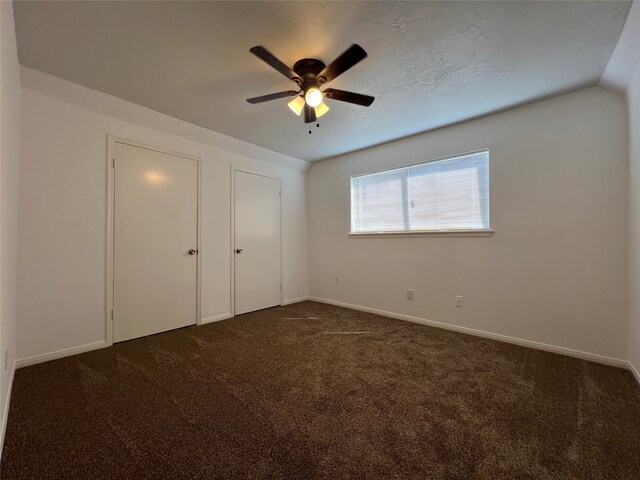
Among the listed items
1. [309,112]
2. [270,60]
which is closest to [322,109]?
[309,112]

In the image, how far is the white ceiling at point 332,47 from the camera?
5.26 ft

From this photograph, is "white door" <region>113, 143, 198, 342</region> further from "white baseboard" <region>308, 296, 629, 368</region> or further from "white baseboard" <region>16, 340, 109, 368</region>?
"white baseboard" <region>308, 296, 629, 368</region>

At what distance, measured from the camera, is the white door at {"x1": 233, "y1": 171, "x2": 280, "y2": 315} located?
153 inches

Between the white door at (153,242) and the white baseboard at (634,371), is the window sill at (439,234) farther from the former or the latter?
the white door at (153,242)

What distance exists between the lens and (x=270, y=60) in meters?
1.73

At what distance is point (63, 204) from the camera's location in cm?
247

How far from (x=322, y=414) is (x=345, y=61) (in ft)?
7.46

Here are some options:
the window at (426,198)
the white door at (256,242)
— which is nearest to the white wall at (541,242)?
the window at (426,198)

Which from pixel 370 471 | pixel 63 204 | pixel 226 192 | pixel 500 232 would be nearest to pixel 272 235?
pixel 226 192

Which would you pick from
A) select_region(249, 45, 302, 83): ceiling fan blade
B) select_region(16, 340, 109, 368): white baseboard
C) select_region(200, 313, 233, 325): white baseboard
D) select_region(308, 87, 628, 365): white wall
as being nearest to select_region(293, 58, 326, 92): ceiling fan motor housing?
select_region(249, 45, 302, 83): ceiling fan blade

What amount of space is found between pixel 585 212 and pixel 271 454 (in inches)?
126

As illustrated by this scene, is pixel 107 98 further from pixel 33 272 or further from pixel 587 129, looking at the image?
pixel 587 129

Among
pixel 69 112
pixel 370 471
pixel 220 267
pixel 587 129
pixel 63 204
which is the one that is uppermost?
pixel 69 112

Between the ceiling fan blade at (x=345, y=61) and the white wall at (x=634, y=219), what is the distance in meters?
2.04
